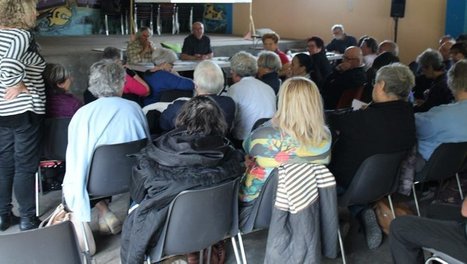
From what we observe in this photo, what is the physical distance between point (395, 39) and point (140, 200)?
8.21 m

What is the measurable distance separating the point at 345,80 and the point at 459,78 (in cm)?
171

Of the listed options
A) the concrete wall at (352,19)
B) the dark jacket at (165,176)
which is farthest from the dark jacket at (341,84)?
the concrete wall at (352,19)

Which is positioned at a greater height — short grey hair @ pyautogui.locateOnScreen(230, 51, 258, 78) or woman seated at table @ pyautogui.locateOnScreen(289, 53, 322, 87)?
short grey hair @ pyautogui.locateOnScreen(230, 51, 258, 78)

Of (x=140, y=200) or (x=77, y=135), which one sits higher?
(x=77, y=135)

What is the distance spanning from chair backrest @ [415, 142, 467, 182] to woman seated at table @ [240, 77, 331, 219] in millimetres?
942

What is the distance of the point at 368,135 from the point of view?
289cm

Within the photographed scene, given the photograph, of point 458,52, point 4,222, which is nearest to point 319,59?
point 458,52

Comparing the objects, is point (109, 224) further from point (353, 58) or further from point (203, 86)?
point (353, 58)

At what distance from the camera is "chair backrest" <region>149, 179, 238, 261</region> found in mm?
2145

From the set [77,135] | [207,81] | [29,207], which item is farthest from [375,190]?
[29,207]

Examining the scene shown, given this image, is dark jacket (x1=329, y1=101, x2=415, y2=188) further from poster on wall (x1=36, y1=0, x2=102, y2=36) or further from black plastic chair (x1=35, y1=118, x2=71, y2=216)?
poster on wall (x1=36, y1=0, x2=102, y2=36)

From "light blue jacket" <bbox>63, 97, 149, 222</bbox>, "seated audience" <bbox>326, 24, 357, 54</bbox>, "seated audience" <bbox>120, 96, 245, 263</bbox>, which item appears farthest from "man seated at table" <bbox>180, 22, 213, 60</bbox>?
"seated audience" <bbox>120, 96, 245, 263</bbox>

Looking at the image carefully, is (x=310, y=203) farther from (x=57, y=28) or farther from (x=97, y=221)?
(x=57, y=28)

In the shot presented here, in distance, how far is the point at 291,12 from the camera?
1151 centimetres
